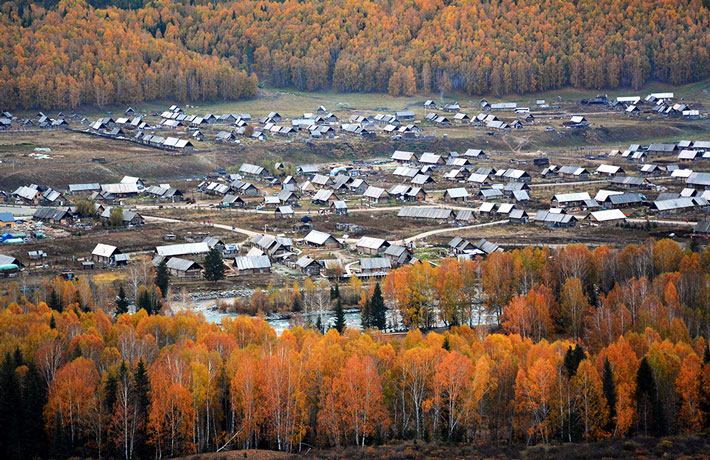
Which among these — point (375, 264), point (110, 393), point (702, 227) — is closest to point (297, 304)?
point (375, 264)

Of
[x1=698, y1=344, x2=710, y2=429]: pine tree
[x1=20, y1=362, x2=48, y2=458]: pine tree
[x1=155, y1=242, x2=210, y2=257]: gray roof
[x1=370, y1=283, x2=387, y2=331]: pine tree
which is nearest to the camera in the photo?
[x1=20, y1=362, x2=48, y2=458]: pine tree

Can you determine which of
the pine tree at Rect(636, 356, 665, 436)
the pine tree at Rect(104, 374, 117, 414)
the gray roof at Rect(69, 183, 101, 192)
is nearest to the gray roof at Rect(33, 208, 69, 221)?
the gray roof at Rect(69, 183, 101, 192)

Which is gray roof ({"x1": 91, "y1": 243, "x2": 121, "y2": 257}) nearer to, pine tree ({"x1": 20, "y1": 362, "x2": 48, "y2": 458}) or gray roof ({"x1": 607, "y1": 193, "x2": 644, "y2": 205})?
pine tree ({"x1": 20, "y1": 362, "x2": 48, "y2": 458})

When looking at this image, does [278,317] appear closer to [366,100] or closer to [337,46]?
[366,100]

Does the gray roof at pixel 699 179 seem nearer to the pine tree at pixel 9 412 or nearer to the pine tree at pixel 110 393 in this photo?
the pine tree at pixel 110 393

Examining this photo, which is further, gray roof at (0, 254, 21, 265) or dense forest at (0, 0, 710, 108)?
dense forest at (0, 0, 710, 108)
